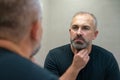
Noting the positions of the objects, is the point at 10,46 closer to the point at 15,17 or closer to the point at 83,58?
the point at 15,17

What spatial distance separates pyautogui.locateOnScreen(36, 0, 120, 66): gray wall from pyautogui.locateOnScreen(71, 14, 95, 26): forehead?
0.73 meters

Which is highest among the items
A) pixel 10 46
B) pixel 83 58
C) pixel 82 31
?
pixel 10 46

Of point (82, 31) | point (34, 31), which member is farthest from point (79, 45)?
point (34, 31)

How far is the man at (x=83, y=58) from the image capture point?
1906mm

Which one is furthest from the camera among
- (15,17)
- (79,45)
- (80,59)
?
(79,45)

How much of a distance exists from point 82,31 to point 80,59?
29 centimetres

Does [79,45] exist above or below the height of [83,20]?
below

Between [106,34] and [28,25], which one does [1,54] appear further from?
[106,34]

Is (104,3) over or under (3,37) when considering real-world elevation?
under

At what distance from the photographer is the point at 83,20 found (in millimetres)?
2084

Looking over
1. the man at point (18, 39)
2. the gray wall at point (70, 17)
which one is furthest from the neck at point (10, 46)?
the gray wall at point (70, 17)

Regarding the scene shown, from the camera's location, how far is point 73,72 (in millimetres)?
1770

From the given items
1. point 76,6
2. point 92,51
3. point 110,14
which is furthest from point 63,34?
point 92,51

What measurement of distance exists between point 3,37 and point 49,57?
1.30 metres
